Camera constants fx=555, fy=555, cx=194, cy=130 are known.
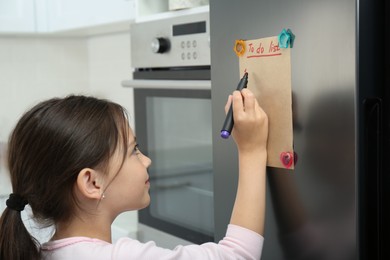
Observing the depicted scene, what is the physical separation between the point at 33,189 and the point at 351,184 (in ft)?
1.60

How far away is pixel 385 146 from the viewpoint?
2.38ft

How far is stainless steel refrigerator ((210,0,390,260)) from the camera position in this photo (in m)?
0.71

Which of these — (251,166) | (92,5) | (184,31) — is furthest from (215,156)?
(92,5)

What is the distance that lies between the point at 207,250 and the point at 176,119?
60 cm

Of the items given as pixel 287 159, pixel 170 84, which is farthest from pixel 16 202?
pixel 170 84

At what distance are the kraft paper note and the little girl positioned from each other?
2 cm

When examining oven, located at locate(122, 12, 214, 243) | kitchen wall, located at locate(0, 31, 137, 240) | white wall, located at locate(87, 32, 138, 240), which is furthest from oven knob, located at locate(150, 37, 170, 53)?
kitchen wall, located at locate(0, 31, 137, 240)

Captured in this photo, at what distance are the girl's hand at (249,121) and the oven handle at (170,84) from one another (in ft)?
1.20

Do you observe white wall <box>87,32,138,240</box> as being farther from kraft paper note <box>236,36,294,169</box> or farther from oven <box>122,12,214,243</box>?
kraft paper note <box>236,36,294,169</box>

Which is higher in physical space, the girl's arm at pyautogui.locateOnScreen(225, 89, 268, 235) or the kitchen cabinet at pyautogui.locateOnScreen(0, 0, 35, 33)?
the kitchen cabinet at pyautogui.locateOnScreen(0, 0, 35, 33)

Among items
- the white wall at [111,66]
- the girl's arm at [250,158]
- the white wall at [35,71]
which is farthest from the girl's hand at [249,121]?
the white wall at [35,71]

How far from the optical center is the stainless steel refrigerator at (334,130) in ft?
2.33

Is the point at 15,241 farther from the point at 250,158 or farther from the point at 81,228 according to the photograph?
the point at 250,158

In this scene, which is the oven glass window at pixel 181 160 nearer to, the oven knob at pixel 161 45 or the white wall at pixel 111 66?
the oven knob at pixel 161 45
